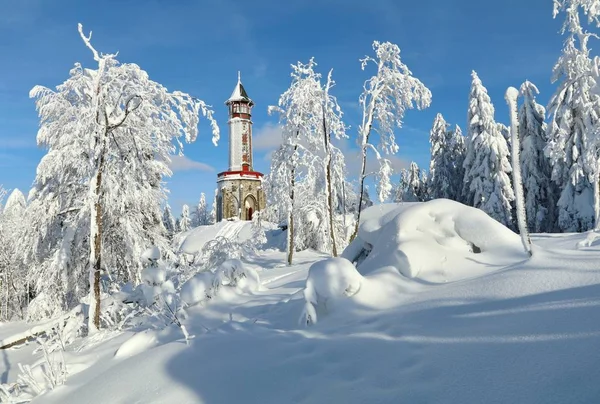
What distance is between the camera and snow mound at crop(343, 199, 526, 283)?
5.27 m

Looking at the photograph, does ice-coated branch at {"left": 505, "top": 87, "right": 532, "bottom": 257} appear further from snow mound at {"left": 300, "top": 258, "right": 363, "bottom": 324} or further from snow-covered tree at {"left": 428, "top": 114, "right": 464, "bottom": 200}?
snow-covered tree at {"left": 428, "top": 114, "right": 464, "bottom": 200}

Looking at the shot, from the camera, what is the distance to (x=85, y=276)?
1280cm

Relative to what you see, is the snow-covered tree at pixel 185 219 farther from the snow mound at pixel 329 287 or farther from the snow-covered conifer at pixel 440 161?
the snow mound at pixel 329 287

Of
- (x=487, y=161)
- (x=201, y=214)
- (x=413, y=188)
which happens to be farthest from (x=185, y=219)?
(x=487, y=161)

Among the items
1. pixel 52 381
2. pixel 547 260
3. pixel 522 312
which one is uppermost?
pixel 547 260

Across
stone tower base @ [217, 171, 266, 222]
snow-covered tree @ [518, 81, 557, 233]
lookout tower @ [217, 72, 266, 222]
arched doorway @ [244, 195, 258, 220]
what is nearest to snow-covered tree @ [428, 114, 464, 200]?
snow-covered tree @ [518, 81, 557, 233]

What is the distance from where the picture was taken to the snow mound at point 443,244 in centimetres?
527

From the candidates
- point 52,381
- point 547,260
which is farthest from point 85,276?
point 547,260

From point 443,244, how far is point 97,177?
753 cm

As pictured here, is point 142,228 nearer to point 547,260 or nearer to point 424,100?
point 424,100

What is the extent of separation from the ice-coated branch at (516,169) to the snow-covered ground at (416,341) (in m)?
0.29

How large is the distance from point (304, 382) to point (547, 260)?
2.83 meters

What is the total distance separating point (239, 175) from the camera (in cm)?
5525

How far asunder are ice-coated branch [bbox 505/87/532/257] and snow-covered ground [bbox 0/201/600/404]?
0.94 feet
